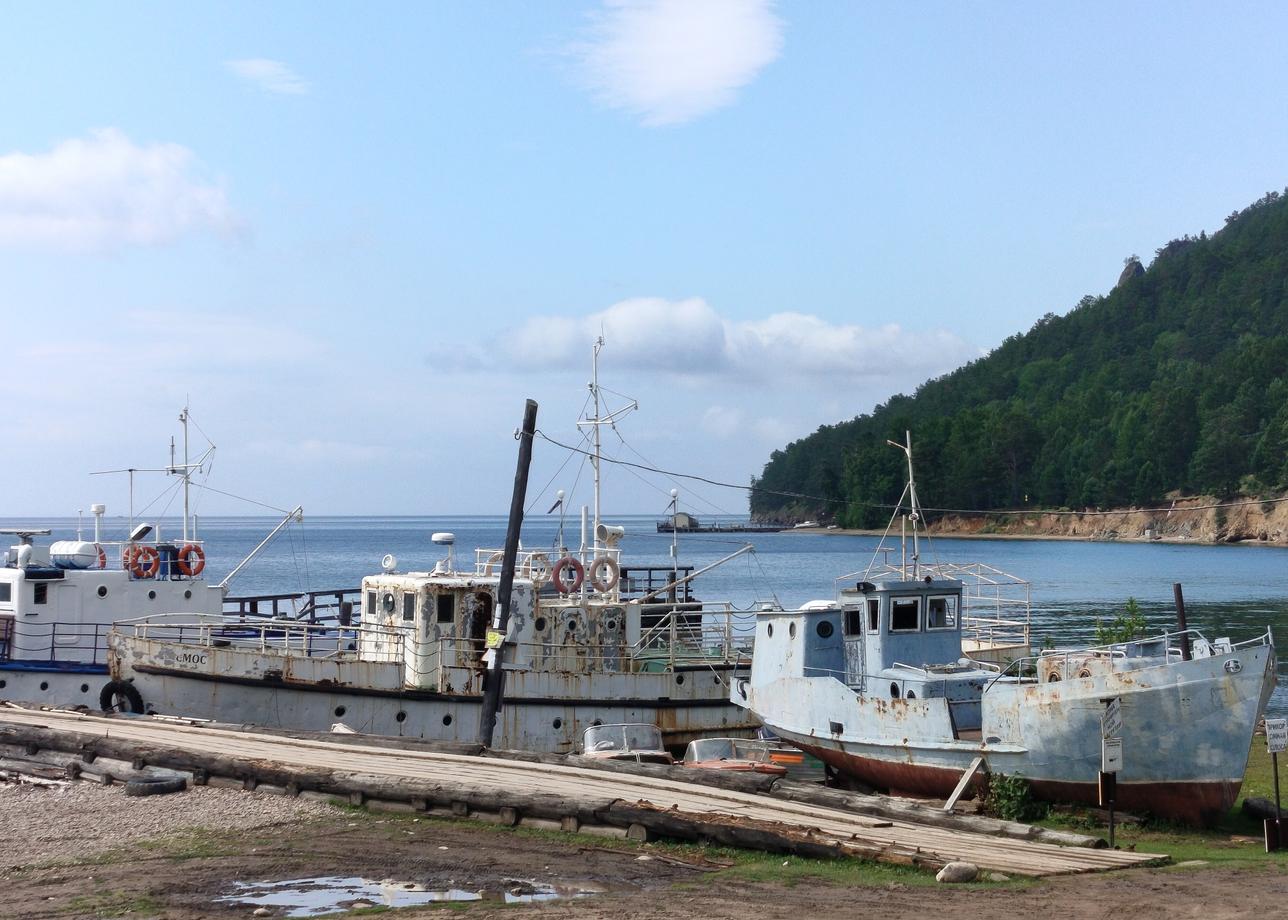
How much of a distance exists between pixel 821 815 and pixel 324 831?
240 inches

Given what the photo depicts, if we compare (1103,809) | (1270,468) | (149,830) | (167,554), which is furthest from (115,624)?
(1270,468)

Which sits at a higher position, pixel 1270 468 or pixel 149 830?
pixel 1270 468

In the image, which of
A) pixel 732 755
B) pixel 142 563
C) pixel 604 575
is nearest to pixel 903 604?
pixel 732 755

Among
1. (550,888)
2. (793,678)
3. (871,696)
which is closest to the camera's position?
(550,888)

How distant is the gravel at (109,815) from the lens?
16344 mm

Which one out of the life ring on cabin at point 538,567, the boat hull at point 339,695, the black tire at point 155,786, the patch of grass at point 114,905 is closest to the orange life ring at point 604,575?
the life ring on cabin at point 538,567

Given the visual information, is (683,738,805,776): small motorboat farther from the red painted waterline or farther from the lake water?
the lake water

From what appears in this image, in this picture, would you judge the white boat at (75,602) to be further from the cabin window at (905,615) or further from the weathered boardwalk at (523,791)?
the cabin window at (905,615)

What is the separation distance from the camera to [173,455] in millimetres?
35031

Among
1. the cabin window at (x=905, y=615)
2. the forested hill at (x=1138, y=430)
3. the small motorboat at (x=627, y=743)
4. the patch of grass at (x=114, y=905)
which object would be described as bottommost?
the patch of grass at (x=114, y=905)

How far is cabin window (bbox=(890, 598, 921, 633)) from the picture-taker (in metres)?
24.2

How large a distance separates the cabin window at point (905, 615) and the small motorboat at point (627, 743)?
4549 millimetres

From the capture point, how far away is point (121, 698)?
27531 mm

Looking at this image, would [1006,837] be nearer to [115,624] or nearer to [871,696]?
[871,696]
